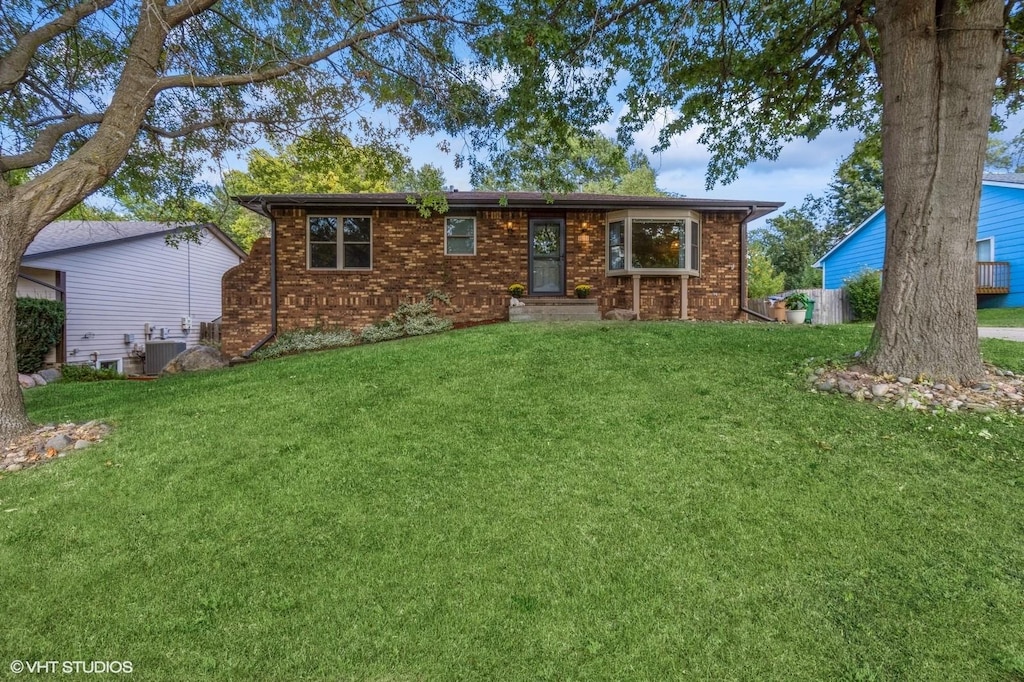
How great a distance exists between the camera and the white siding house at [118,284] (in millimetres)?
12047

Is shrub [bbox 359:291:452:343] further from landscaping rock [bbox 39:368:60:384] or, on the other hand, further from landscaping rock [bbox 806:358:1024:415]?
landscaping rock [bbox 806:358:1024:415]

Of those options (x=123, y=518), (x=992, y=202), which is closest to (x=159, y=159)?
(x=123, y=518)

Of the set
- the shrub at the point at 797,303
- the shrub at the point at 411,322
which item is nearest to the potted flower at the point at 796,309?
the shrub at the point at 797,303

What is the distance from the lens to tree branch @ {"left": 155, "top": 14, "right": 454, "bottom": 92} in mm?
5373

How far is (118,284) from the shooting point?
13.9m

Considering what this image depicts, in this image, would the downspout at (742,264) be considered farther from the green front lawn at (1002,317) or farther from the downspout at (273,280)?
the downspout at (273,280)

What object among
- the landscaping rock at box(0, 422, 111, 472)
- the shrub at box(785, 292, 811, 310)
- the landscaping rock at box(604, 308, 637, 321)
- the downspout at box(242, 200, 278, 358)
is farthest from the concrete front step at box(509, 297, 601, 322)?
the landscaping rock at box(0, 422, 111, 472)

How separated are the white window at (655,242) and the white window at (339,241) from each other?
20.1ft

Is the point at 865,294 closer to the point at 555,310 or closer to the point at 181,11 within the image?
the point at 555,310

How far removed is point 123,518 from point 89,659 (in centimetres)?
121

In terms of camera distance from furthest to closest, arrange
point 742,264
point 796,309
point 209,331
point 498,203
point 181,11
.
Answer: point 209,331 < point 796,309 < point 742,264 < point 498,203 < point 181,11

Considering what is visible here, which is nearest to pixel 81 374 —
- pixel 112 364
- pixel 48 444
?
pixel 112 364

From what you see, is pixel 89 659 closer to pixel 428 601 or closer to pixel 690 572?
pixel 428 601

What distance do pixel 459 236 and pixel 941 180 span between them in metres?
9.03
